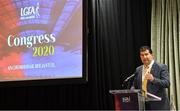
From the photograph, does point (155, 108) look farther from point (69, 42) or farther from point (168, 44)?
point (69, 42)

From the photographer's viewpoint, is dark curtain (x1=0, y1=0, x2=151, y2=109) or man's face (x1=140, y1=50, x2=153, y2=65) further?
dark curtain (x1=0, y1=0, x2=151, y2=109)

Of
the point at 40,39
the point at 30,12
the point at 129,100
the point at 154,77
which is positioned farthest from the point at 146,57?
the point at 30,12

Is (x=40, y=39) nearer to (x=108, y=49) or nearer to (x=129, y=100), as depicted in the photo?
(x=108, y=49)

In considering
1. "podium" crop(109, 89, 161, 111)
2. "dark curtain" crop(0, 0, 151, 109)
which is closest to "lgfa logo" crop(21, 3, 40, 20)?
"dark curtain" crop(0, 0, 151, 109)

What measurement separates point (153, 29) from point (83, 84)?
1204mm

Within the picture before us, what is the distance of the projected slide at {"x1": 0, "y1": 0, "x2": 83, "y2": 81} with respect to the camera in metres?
4.84

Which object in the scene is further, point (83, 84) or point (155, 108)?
point (83, 84)

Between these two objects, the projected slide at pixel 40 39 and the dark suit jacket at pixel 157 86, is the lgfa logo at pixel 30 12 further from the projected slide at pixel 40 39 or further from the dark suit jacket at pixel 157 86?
the dark suit jacket at pixel 157 86

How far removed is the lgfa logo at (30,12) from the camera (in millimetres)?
5141

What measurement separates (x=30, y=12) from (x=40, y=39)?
433mm

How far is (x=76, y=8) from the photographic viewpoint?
193 inches

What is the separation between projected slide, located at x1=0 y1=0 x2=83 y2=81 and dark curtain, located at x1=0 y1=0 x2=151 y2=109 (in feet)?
1.00

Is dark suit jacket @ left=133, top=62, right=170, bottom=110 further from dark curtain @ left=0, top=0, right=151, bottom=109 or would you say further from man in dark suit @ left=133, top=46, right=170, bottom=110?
dark curtain @ left=0, top=0, right=151, bottom=109

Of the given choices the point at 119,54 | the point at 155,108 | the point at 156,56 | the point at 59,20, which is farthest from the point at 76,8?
the point at 155,108
